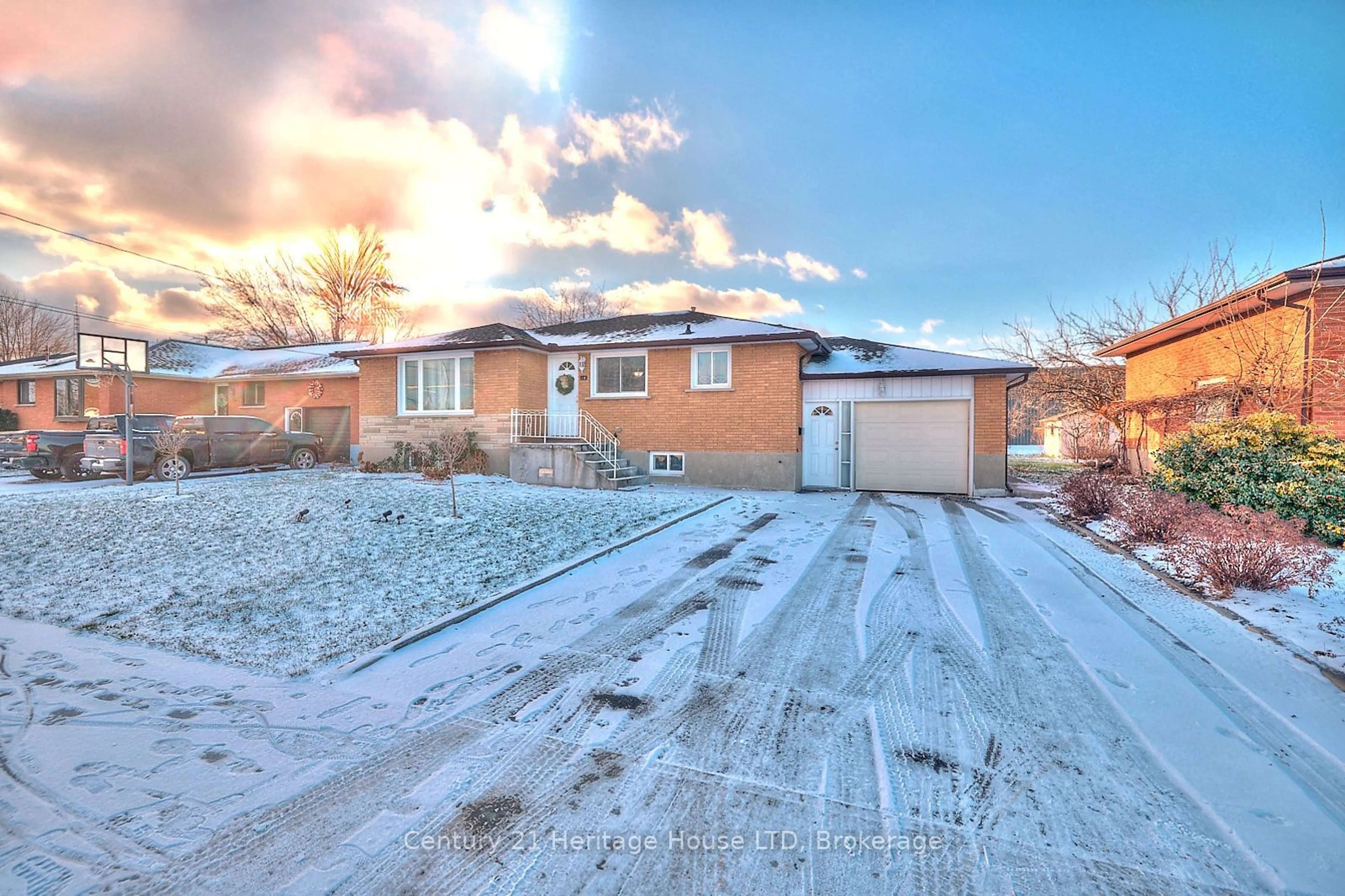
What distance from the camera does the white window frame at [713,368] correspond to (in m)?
13.2

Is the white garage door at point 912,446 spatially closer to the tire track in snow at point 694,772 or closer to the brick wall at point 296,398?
the tire track in snow at point 694,772

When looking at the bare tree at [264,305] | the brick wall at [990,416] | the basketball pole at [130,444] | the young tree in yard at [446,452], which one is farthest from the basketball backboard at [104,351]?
the brick wall at [990,416]

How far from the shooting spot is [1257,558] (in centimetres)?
475

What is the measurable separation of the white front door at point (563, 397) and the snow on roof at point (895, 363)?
20.3ft

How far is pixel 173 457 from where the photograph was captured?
11852 millimetres

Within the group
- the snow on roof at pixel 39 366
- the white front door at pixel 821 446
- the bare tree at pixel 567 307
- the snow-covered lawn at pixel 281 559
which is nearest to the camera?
the snow-covered lawn at pixel 281 559

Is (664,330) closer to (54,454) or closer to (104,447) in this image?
(104,447)

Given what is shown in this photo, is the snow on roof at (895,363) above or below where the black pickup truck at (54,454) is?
above

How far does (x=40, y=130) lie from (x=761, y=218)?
16378 mm

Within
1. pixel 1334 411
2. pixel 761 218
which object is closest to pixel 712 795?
pixel 1334 411

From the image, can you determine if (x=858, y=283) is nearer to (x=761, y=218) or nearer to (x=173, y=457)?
(x=761, y=218)

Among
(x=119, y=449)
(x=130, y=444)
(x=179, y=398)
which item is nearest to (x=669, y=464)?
(x=130, y=444)

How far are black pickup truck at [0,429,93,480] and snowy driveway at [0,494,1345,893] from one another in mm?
13584

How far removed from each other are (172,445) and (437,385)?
5.72 m
